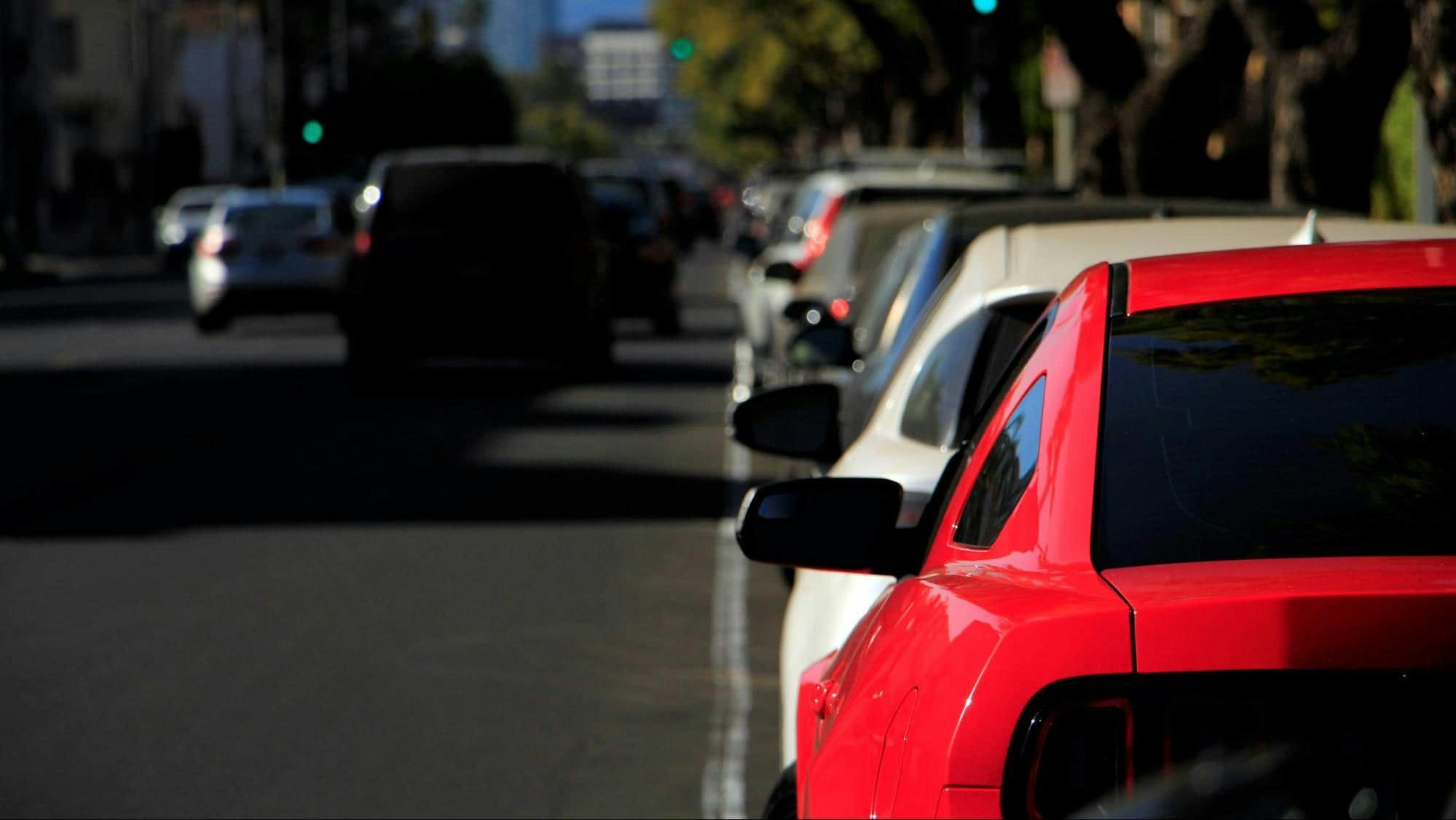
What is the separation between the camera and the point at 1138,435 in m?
3.34

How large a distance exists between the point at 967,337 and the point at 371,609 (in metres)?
3.92

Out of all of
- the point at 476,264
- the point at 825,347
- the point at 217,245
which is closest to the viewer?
the point at 825,347

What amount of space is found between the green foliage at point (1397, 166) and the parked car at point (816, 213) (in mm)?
6975

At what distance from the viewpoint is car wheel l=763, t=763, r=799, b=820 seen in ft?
15.5

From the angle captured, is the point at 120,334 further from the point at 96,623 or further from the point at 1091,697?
the point at 1091,697

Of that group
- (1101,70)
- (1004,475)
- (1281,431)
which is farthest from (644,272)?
(1281,431)

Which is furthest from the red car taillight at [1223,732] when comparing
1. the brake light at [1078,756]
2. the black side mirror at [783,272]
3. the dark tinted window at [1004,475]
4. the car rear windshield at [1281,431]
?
the black side mirror at [783,272]

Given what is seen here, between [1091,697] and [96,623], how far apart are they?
704cm

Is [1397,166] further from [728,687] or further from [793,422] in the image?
[793,422]

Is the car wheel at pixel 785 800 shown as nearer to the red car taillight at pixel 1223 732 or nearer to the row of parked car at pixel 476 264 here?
the red car taillight at pixel 1223 732

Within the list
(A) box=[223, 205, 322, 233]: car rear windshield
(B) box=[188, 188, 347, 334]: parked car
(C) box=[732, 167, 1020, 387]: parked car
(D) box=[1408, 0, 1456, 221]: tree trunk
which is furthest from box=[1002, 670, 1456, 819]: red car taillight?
(A) box=[223, 205, 322, 233]: car rear windshield

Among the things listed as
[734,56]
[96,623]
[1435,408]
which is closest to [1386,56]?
[96,623]

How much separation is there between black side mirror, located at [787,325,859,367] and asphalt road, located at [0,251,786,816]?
102 centimetres

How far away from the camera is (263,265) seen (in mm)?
28141
